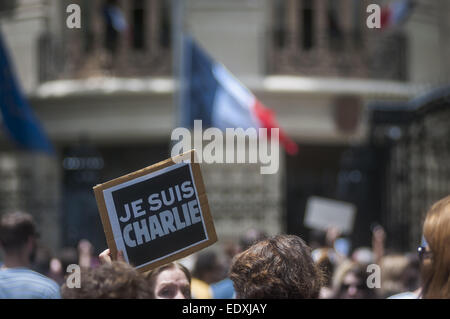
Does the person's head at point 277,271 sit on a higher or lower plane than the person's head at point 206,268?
higher

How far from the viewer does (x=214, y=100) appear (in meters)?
10.8

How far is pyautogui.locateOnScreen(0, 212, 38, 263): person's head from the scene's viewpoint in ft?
14.9

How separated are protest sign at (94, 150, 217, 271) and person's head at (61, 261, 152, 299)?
0.50 metres

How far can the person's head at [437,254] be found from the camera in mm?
2668

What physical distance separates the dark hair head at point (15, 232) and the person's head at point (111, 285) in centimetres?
188

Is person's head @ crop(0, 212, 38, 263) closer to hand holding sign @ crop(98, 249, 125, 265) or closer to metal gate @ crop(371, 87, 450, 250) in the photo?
hand holding sign @ crop(98, 249, 125, 265)

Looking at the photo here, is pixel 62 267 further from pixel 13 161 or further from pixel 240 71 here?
pixel 13 161

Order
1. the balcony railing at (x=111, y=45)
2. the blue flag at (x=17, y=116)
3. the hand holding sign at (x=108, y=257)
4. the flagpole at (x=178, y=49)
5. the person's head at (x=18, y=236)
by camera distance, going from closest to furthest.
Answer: the hand holding sign at (x=108, y=257) → the person's head at (x=18, y=236) → the flagpole at (x=178, y=49) → the blue flag at (x=17, y=116) → the balcony railing at (x=111, y=45)

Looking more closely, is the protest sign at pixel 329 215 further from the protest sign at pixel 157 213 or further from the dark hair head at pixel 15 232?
the protest sign at pixel 157 213

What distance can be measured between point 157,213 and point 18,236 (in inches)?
63.3
